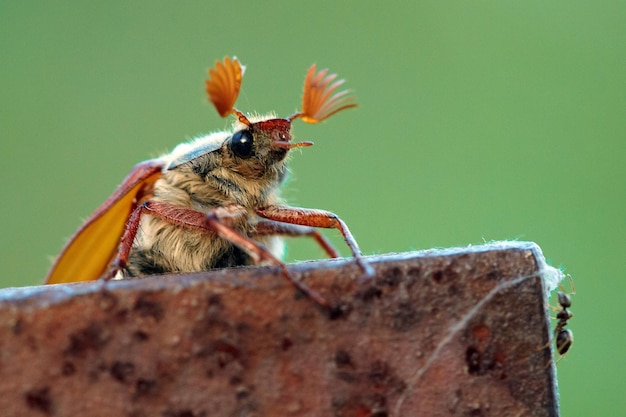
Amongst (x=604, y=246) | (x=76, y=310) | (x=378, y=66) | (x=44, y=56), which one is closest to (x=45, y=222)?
(x=44, y=56)

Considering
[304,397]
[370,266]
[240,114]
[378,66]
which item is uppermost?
[378,66]

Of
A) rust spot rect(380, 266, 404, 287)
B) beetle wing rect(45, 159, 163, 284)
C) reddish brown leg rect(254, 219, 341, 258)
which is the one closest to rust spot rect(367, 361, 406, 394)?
rust spot rect(380, 266, 404, 287)

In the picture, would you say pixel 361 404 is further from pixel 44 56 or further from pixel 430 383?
pixel 44 56

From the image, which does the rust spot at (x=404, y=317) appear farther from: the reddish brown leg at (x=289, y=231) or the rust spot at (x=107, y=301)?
the reddish brown leg at (x=289, y=231)

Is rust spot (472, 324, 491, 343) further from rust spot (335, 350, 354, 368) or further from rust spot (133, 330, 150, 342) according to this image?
rust spot (133, 330, 150, 342)

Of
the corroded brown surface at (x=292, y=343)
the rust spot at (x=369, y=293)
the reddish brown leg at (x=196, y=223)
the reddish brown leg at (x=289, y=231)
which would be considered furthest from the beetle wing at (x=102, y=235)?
the rust spot at (x=369, y=293)

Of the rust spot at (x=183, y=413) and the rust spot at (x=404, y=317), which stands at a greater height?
the rust spot at (x=404, y=317)
